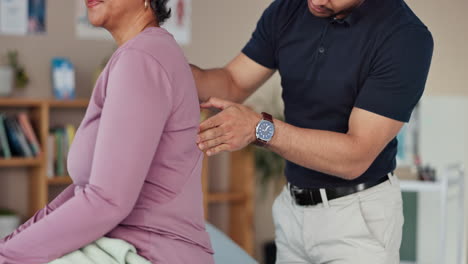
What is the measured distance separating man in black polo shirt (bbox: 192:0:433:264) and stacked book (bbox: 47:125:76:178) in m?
2.42

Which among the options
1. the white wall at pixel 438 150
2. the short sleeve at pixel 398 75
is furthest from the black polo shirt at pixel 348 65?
the white wall at pixel 438 150

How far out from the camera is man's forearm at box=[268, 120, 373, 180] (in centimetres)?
161

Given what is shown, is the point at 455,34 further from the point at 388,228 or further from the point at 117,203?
the point at 117,203

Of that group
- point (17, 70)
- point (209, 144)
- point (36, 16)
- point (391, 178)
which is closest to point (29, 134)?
point (17, 70)

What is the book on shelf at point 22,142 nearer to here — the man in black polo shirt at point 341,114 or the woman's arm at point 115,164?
the man in black polo shirt at point 341,114

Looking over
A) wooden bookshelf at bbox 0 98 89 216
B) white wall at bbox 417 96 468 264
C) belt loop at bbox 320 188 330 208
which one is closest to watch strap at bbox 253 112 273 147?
belt loop at bbox 320 188 330 208

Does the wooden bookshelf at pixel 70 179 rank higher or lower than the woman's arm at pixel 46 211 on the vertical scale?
lower

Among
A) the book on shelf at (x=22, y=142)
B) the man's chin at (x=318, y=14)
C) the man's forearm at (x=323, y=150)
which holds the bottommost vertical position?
the book on shelf at (x=22, y=142)

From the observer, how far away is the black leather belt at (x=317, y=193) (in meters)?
1.85

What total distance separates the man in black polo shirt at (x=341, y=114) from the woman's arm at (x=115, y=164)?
13.5 inches

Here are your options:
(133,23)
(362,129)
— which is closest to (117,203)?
(133,23)

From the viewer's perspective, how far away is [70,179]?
13.9ft

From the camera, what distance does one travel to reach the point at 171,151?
4.40 ft

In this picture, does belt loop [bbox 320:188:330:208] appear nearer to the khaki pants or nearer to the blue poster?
the khaki pants
